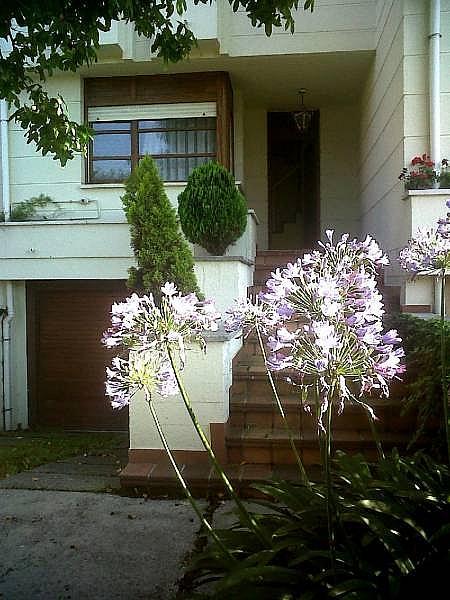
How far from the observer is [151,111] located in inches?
293

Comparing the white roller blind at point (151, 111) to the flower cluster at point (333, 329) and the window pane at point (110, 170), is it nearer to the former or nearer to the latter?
the window pane at point (110, 170)

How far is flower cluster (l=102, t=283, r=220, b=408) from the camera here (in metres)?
1.84

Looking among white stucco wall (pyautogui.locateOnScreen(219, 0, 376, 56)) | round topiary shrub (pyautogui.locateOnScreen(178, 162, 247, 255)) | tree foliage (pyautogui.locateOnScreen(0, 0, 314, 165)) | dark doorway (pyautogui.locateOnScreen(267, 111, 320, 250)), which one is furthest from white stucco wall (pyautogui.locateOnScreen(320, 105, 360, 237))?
tree foliage (pyautogui.locateOnScreen(0, 0, 314, 165))

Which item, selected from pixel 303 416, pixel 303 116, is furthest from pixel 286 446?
pixel 303 116

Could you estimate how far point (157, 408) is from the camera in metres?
3.97

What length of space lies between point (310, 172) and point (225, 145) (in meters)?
2.93

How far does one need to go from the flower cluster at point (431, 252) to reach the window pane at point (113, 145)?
579 cm

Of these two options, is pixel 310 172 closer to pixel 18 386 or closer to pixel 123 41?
pixel 123 41

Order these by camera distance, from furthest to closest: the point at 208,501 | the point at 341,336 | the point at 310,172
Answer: the point at 310,172, the point at 208,501, the point at 341,336

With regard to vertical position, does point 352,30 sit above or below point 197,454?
above

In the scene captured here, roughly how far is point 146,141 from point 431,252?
589 cm

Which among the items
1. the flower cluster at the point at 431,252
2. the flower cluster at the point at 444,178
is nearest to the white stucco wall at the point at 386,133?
the flower cluster at the point at 444,178

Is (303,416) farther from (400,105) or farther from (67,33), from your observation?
(400,105)

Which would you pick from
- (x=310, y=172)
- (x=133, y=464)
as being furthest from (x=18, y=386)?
(x=310, y=172)
